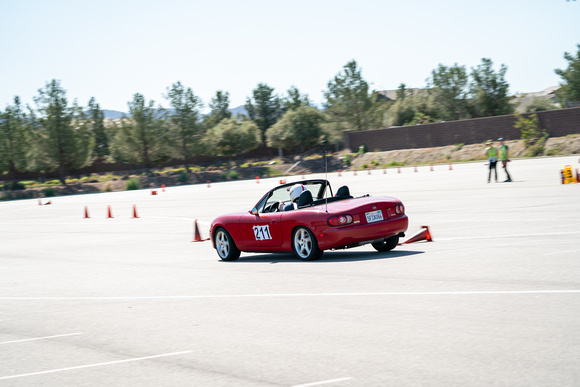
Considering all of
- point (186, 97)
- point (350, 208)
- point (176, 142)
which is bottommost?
point (350, 208)

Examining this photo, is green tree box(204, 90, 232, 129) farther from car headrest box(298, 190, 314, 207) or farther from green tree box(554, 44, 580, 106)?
car headrest box(298, 190, 314, 207)

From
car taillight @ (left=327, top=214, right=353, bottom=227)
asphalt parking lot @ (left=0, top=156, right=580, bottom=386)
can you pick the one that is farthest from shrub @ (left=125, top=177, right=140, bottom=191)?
car taillight @ (left=327, top=214, right=353, bottom=227)

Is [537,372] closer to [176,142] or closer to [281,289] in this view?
[281,289]

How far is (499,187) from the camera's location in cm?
2625

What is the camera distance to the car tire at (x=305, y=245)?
36.4ft

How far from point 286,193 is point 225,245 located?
62.6 inches

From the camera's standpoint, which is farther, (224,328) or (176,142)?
(176,142)

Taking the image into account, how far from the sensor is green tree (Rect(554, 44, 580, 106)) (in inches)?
3346

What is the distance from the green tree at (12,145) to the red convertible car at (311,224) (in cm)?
8111

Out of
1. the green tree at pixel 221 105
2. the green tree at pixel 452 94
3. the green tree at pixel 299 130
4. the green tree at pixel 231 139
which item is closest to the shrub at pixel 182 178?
the green tree at pixel 231 139

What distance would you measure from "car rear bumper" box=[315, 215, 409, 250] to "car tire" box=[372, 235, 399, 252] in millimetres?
615

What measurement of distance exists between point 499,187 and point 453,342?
21773 millimetres

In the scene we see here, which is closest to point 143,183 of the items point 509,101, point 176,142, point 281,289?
point 176,142

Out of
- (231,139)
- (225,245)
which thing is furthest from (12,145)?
(225,245)
